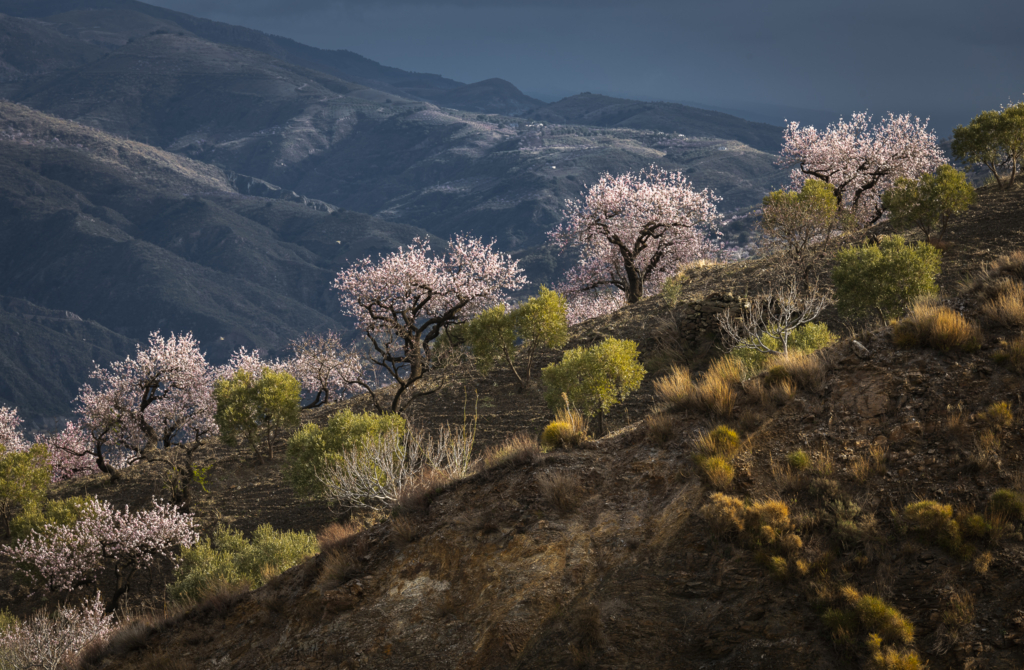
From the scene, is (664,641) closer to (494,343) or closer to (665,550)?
(665,550)

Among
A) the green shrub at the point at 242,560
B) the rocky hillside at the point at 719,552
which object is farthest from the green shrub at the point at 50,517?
the rocky hillside at the point at 719,552

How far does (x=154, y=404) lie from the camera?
1384 inches

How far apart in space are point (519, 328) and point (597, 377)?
28.1 feet

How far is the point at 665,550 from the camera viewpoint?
8.47 metres

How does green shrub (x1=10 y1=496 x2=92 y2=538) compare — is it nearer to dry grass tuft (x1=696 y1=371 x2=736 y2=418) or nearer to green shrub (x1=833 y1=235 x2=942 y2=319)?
dry grass tuft (x1=696 y1=371 x2=736 y2=418)

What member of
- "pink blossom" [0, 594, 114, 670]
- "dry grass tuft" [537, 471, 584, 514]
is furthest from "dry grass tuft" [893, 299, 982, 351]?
"pink blossom" [0, 594, 114, 670]

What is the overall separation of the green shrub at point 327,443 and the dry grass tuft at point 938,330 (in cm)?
1418

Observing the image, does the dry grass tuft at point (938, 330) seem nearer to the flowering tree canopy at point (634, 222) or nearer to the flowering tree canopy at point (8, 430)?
the flowering tree canopy at point (634, 222)

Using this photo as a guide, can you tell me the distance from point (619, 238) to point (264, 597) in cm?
3130

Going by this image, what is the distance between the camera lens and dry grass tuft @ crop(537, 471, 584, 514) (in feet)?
32.0

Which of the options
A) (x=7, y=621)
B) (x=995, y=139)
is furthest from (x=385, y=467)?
(x=995, y=139)

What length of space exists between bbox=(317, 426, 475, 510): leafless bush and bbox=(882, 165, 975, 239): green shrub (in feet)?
69.7

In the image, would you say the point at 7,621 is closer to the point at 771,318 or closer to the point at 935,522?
the point at 935,522

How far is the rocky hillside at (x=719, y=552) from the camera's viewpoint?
271 inches
